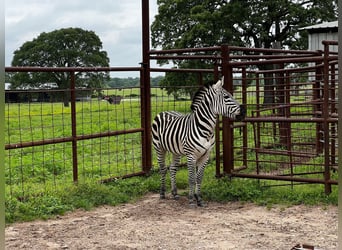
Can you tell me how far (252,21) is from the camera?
19.0m

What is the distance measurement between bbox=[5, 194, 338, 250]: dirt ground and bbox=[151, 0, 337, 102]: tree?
14179 mm

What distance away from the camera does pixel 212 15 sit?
1889cm

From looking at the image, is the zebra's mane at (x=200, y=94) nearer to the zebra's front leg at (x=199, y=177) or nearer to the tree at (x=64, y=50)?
the zebra's front leg at (x=199, y=177)

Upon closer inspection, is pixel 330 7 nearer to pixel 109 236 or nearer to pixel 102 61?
pixel 102 61

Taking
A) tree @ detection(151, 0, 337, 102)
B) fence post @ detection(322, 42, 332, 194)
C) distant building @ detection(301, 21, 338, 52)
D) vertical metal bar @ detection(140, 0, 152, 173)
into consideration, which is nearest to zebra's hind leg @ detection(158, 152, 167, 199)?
vertical metal bar @ detection(140, 0, 152, 173)

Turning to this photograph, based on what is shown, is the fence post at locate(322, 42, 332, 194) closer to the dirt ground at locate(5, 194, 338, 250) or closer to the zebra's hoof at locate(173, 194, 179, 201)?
the dirt ground at locate(5, 194, 338, 250)

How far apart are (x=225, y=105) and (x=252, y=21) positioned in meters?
14.1

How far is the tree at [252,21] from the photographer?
18891 millimetres

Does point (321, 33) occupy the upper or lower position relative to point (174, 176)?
upper

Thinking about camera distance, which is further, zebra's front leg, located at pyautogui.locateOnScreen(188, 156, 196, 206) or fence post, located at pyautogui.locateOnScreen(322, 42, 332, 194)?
zebra's front leg, located at pyautogui.locateOnScreen(188, 156, 196, 206)

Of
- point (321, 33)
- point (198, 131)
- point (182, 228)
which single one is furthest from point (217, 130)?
point (321, 33)

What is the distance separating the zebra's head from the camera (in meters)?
5.66

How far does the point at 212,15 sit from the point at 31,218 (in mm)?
15187

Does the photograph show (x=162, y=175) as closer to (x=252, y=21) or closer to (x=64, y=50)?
(x=64, y=50)
